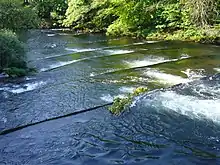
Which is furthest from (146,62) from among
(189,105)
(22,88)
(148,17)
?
(148,17)

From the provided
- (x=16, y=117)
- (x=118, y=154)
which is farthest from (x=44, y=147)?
(x=16, y=117)

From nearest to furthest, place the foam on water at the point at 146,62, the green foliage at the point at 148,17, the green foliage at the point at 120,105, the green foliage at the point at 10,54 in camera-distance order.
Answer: the green foliage at the point at 120,105
the green foliage at the point at 10,54
the foam on water at the point at 146,62
the green foliage at the point at 148,17

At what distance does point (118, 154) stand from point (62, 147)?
4.56 ft

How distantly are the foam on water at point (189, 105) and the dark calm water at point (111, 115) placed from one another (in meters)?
0.03

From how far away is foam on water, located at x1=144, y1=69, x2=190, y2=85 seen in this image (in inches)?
512

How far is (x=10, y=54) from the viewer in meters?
14.5

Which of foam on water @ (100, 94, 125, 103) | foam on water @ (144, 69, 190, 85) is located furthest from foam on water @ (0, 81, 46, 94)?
foam on water @ (144, 69, 190, 85)

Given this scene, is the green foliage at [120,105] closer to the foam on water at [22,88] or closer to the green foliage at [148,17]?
the foam on water at [22,88]

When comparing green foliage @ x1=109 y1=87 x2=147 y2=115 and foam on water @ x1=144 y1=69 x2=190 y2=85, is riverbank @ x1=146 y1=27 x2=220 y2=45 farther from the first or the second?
green foliage @ x1=109 y1=87 x2=147 y2=115

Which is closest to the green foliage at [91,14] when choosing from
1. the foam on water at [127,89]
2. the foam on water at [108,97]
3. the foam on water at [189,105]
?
the foam on water at [127,89]

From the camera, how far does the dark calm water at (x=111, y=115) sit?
7.46 m

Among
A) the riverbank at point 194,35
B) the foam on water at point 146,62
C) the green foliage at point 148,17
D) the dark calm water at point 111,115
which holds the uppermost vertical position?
the green foliage at point 148,17

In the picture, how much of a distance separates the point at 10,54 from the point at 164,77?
22.2 feet

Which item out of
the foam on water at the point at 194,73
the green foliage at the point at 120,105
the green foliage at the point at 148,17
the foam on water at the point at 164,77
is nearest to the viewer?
the green foliage at the point at 120,105
